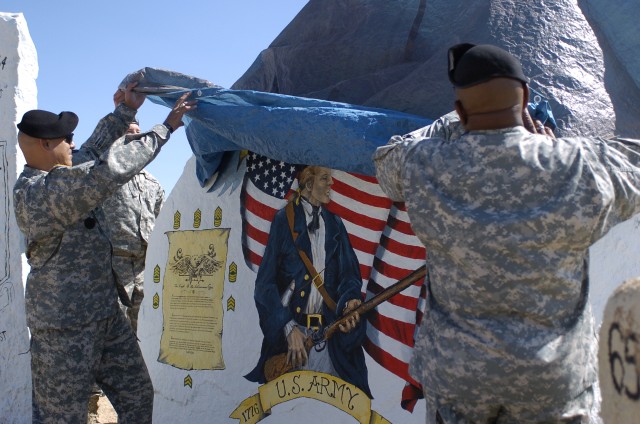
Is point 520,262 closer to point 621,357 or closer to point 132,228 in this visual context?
point 621,357

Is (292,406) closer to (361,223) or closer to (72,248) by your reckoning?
(361,223)

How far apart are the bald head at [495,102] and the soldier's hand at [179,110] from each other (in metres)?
1.88

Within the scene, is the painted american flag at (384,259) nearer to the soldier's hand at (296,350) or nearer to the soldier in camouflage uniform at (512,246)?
the soldier's hand at (296,350)

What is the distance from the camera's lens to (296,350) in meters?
3.76

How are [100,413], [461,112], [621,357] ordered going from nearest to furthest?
[621,357] → [461,112] → [100,413]

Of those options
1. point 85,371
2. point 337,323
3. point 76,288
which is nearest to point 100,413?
point 85,371

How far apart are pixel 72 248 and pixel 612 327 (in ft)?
8.31

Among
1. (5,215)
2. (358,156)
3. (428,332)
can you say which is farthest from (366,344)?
(5,215)

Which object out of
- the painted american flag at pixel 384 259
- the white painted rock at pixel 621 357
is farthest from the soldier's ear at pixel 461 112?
the painted american flag at pixel 384 259

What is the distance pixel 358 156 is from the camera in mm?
3244

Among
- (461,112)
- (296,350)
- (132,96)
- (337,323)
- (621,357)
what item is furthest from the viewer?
(132,96)

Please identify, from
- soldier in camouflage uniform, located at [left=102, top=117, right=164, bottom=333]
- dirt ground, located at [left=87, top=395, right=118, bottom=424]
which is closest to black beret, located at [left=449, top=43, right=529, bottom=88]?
soldier in camouflage uniform, located at [left=102, top=117, right=164, bottom=333]

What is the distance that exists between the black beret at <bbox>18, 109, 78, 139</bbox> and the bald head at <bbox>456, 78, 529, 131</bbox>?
211 cm

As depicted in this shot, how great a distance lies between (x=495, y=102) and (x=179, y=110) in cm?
203
